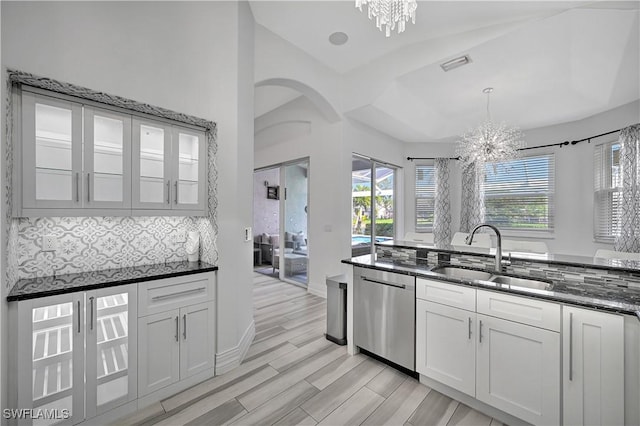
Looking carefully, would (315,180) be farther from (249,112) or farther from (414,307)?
(414,307)

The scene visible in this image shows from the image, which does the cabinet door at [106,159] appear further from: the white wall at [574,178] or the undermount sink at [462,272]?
the white wall at [574,178]

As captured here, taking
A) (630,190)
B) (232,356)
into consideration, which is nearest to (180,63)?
(232,356)

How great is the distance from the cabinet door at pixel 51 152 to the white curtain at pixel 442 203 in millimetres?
6024

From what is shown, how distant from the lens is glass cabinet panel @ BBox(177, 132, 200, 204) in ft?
7.66

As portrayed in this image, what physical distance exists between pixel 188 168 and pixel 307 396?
83.0 inches

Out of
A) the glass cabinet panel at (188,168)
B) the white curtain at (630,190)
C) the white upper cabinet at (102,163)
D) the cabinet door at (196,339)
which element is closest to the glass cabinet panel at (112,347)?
the cabinet door at (196,339)

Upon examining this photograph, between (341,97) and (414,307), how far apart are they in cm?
326

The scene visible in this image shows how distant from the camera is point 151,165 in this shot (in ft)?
7.18

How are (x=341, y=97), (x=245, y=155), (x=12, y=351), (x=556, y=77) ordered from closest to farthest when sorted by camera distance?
(x=12, y=351), (x=245, y=155), (x=556, y=77), (x=341, y=97)

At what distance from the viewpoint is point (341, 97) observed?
418 cm

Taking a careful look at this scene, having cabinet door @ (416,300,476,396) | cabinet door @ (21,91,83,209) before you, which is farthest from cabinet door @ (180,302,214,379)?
cabinet door @ (416,300,476,396)

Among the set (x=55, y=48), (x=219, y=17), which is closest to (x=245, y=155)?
(x=219, y=17)

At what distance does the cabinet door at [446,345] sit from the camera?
1916 millimetres

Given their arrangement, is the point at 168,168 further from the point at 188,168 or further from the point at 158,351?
the point at 158,351
